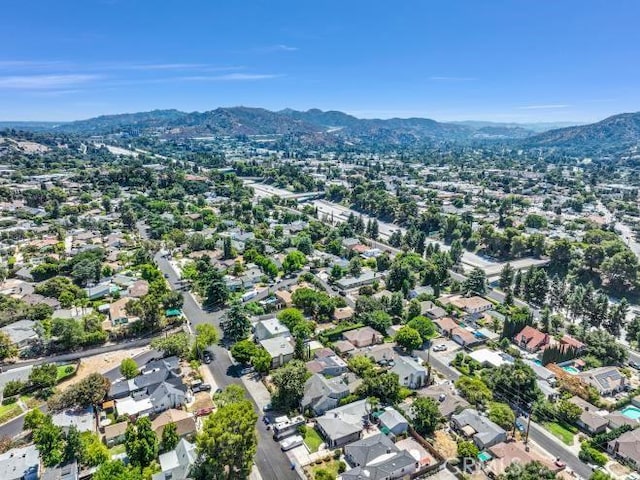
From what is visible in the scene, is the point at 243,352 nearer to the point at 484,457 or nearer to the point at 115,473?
the point at 115,473

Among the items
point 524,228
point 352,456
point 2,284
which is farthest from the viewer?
point 524,228

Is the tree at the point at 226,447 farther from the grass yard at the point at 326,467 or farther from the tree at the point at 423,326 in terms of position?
the tree at the point at 423,326

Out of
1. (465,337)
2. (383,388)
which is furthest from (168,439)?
(465,337)

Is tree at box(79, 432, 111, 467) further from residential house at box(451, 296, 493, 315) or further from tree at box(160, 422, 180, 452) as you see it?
residential house at box(451, 296, 493, 315)

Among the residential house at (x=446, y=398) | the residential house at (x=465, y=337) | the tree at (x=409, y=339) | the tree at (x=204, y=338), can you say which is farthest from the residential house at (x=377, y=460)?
the residential house at (x=465, y=337)

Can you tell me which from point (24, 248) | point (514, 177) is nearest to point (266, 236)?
point (24, 248)

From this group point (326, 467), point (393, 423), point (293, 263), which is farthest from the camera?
point (293, 263)

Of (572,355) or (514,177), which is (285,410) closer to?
(572,355)
